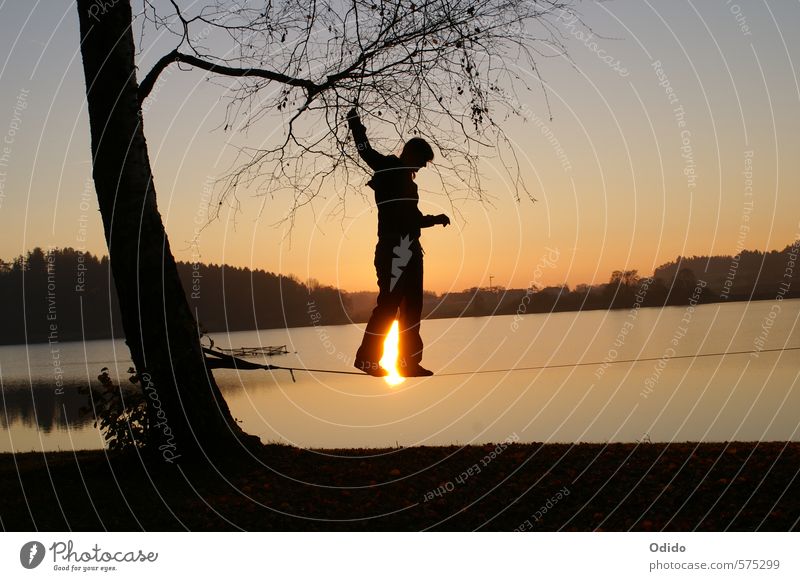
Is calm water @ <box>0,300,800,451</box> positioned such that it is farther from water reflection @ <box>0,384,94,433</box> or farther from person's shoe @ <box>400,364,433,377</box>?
person's shoe @ <box>400,364,433,377</box>

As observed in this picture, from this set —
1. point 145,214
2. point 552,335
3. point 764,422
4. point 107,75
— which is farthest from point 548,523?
point 552,335

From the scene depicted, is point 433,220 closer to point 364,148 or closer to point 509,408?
point 364,148

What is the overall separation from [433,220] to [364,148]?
1.15m

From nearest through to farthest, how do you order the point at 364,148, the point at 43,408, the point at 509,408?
the point at 364,148
the point at 509,408
the point at 43,408

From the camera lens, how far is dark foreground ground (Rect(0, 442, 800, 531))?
30.6ft

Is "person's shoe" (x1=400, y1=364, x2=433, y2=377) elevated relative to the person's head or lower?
lower

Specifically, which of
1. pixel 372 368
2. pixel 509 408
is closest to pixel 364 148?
pixel 372 368

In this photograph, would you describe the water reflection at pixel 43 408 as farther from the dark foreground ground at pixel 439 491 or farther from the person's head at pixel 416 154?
the person's head at pixel 416 154

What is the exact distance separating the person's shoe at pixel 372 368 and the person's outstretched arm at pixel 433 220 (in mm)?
1586

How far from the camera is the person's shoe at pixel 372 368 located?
27.3 feet

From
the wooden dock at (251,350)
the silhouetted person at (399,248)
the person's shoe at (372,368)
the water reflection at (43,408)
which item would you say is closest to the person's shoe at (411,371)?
the silhouetted person at (399,248)

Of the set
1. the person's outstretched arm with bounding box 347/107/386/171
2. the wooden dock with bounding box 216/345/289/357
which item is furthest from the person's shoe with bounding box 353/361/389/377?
the wooden dock with bounding box 216/345/289/357

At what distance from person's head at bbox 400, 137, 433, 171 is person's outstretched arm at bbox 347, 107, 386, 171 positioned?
0.24m

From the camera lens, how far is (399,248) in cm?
751
